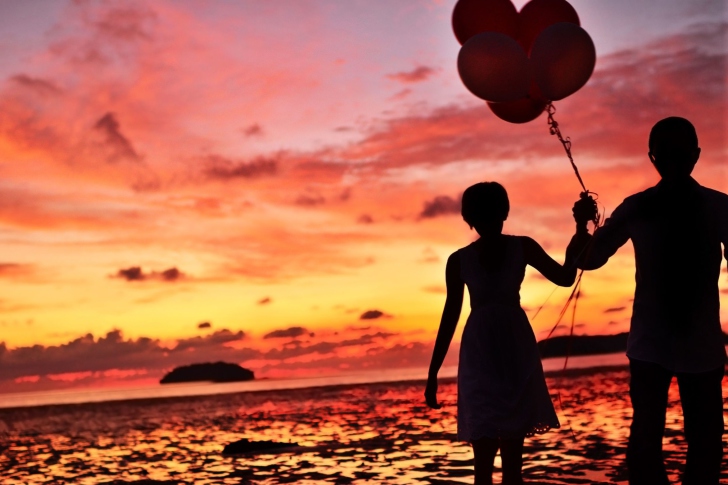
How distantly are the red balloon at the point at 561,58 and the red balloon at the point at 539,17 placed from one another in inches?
19.9

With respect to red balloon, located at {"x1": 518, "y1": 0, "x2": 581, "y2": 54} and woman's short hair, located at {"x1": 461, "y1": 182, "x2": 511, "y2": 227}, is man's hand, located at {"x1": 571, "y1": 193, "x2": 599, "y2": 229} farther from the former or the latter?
red balloon, located at {"x1": 518, "y1": 0, "x2": 581, "y2": 54}

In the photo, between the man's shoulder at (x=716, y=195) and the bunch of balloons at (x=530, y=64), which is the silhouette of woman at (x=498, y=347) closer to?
the man's shoulder at (x=716, y=195)

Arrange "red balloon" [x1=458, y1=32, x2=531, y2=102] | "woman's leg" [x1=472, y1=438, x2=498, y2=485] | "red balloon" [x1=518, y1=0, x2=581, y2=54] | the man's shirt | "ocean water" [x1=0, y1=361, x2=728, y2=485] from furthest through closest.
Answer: "ocean water" [x1=0, y1=361, x2=728, y2=485] → "red balloon" [x1=518, y1=0, x2=581, y2=54] → "red balloon" [x1=458, y1=32, x2=531, y2=102] → "woman's leg" [x1=472, y1=438, x2=498, y2=485] → the man's shirt

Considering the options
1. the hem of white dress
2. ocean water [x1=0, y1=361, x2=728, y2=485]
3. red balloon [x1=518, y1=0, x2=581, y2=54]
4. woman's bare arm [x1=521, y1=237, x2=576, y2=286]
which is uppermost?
red balloon [x1=518, y1=0, x2=581, y2=54]

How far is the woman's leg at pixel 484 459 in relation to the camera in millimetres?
4863

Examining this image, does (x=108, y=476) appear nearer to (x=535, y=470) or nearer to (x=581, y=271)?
(x=535, y=470)

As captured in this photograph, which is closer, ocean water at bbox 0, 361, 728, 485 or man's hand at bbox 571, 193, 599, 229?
man's hand at bbox 571, 193, 599, 229

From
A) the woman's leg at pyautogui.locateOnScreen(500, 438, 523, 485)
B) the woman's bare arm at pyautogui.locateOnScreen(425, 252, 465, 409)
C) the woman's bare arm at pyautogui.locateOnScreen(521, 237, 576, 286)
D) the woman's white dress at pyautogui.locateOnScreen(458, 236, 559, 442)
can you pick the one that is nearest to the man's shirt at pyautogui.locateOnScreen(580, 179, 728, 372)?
the woman's bare arm at pyautogui.locateOnScreen(521, 237, 576, 286)

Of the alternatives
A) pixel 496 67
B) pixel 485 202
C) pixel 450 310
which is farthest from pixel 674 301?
pixel 496 67

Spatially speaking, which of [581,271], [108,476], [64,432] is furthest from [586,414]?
[64,432]

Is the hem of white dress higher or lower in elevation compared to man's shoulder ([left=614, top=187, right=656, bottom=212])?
lower

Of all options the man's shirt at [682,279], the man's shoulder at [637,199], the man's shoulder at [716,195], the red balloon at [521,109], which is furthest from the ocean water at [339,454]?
the man's shoulder at [716,195]

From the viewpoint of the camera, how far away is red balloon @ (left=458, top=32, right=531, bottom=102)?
591cm

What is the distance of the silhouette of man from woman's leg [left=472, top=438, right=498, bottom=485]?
34.4 inches
